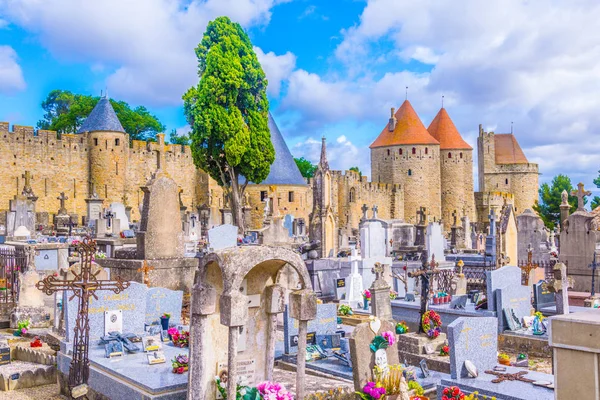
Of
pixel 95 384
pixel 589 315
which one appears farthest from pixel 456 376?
pixel 95 384

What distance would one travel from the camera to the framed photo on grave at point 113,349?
6.45 metres

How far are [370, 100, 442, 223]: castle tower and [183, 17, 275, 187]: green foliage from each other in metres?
22.2

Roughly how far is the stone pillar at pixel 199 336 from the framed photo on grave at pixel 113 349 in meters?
1.90

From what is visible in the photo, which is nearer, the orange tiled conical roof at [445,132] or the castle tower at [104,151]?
the castle tower at [104,151]

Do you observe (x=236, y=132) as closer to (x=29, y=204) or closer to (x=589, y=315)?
(x=29, y=204)

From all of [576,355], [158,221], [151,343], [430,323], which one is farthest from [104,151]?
[576,355]

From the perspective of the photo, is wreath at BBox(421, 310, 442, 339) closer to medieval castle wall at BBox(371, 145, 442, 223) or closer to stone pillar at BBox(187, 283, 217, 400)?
stone pillar at BBox(187, 283, 217, 400)

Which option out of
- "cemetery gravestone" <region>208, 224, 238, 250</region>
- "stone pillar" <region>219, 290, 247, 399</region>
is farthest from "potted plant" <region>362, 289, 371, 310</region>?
"stone pillar" <region>219, 290, 247, 399</region>

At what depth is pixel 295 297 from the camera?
502 centimetres

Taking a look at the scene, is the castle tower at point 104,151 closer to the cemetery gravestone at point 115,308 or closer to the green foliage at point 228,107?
the green foliage at point 228,107

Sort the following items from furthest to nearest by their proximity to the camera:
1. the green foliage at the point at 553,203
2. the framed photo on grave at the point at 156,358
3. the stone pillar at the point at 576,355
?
the green foliage at the point at 553,203 < the framed photo on grave at the point at 156,358 < the stone pillar at the point at 576,355

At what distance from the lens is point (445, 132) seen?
48.2m

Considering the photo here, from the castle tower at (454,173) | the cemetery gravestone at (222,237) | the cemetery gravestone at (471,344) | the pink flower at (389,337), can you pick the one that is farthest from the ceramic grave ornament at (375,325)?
the castle tower at (454,173)

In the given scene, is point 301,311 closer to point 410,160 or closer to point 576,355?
point 576,355
